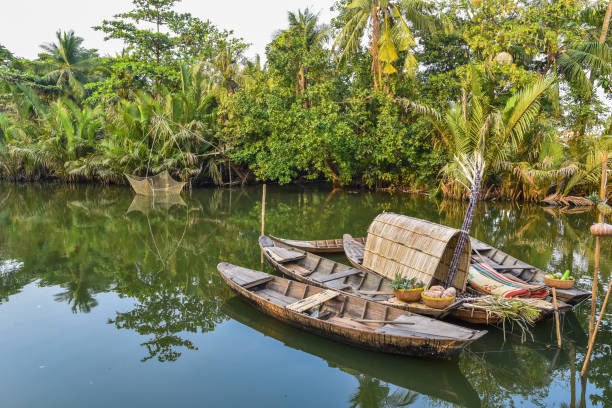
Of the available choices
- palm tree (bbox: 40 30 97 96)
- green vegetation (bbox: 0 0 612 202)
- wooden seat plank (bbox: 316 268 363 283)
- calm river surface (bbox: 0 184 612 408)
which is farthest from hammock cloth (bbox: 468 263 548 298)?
palm tree (bbox: 40 30 97 96)

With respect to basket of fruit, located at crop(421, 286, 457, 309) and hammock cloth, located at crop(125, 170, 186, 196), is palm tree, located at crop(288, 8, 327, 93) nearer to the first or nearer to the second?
hammock cloth, located at crop(125, 170, 186, 196)

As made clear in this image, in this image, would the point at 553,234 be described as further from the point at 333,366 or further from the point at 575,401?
the point at 333,366

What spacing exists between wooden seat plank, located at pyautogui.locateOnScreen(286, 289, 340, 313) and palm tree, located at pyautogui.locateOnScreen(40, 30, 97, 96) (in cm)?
2821

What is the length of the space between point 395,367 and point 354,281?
90.8 inches

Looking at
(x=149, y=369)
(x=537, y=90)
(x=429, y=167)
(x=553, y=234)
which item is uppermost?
(x=537, y=90)

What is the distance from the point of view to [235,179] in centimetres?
2464

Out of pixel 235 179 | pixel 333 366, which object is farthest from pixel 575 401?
pixel 235 179

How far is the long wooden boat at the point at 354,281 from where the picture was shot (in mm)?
5254

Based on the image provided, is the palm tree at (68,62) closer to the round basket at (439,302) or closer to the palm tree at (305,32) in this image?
the palm tree at (305,32)

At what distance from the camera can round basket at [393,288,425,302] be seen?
5430mm

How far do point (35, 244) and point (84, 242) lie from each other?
1.09 m

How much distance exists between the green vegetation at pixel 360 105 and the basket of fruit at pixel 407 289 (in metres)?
8.93

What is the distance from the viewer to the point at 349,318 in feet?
17.7

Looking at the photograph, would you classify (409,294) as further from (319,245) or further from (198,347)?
(319,245)
